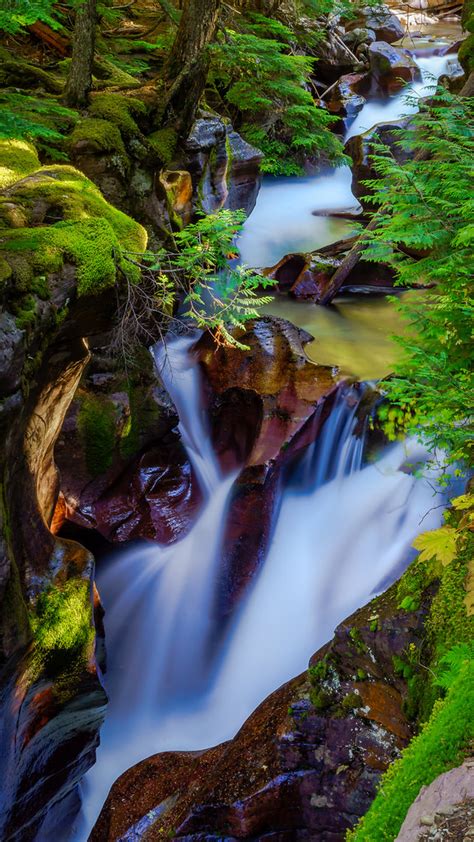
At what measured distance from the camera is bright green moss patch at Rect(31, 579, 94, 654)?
390 cm

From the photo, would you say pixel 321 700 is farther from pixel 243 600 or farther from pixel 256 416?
pixel 256 416

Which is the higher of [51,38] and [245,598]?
[51,38]

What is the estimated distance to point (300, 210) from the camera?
13.9 m

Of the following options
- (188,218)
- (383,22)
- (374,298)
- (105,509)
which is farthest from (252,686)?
(383,22)

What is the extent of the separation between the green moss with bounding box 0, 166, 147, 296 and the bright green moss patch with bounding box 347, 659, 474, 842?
3.14 m

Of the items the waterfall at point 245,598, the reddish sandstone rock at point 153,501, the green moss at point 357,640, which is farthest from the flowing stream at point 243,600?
the green moss at point 357,640

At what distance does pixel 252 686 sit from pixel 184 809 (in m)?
1.98

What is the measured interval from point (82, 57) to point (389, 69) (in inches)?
513

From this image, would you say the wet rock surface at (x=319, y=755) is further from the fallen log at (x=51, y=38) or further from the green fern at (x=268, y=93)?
the fallen log at (x=51, y=38)

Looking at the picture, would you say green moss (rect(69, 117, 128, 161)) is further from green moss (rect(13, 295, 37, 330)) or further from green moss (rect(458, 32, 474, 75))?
green moss (rect(458, 32, 474, 75))

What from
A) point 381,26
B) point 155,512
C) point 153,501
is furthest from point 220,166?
point 381,26

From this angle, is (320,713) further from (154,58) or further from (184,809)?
(154,58)

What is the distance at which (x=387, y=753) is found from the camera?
3.33 m

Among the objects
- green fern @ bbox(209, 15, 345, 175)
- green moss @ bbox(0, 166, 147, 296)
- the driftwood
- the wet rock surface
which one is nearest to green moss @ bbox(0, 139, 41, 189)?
green moss @ bbox(0, 166, 147, 296)
